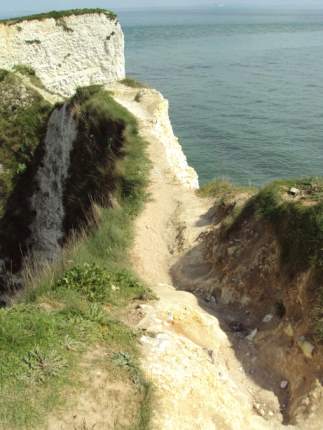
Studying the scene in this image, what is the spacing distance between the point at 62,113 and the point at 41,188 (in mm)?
3705

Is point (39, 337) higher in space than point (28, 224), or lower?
higher

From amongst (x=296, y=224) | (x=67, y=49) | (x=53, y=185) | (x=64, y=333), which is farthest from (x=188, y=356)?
(x=67, y=49)

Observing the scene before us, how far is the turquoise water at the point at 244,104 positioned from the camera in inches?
1401

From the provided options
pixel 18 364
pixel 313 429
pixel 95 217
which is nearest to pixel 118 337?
pixel 18 364

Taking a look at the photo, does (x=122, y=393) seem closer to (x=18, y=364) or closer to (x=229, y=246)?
(x=18, y=364)

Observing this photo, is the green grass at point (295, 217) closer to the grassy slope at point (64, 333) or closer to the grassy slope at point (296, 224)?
the grassy slope at point (296, 224)

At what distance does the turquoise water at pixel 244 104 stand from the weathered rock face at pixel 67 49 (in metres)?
9.46

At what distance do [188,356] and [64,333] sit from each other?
1.93 metres

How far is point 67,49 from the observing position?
31.0m

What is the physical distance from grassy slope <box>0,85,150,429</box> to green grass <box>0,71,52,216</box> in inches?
594

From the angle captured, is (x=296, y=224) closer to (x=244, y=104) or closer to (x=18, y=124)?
(x=18, y=124)

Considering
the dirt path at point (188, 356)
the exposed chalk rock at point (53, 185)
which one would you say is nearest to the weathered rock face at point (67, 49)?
the exposed chalk rock at point (53, 185)

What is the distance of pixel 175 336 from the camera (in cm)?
777

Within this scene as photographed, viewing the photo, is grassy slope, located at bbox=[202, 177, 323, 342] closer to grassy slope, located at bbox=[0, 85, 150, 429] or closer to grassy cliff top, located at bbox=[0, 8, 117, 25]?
grassy slope, located at bbox=[0, 85, 150, 429]
